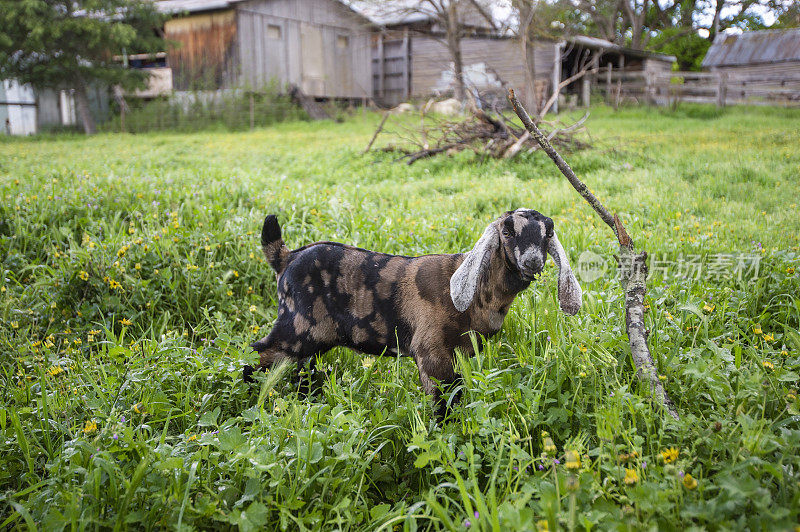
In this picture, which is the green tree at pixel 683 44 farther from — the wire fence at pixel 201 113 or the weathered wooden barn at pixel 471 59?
the wire fence at pixel 201 113

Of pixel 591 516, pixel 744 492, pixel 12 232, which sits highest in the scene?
pixel 12 232

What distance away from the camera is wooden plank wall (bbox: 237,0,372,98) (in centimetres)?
2241

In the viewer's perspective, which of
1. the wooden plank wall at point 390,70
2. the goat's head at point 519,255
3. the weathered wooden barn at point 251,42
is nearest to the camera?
the goat's head at point 519,255

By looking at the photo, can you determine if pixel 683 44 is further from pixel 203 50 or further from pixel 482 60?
pixel 203 50

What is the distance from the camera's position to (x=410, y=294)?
10.3 feet

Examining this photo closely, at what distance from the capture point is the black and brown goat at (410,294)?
2846mm

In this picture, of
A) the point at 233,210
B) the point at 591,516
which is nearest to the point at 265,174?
the point at 233,210

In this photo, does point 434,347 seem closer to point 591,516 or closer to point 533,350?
point 533,350

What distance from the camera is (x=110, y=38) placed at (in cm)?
1933

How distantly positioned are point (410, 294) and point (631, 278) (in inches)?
45.7

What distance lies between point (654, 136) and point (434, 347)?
8.83 m

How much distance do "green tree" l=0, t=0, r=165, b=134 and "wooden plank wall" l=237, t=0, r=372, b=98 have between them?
137 inches

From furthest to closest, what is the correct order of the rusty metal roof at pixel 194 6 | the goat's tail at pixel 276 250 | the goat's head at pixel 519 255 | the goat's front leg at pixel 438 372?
1. the rusty metal roof at pixel 194 6
2. the goat's tail at pixel 276 250
3. the goat's front leg at pixel 438 372
4. the goat's head at pixel 519 255

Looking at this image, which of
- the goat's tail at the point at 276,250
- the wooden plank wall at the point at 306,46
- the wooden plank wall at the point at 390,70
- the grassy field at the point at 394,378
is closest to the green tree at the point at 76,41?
the wooden plank wall at the point at 306,46
